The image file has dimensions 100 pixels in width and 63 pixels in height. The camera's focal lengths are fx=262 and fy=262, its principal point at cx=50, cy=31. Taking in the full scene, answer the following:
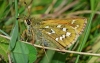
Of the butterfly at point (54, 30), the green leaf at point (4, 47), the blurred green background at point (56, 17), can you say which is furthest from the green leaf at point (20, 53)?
the butterfly at point (54, 30)

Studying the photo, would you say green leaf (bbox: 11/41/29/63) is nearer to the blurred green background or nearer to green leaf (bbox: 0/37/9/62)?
the blurred green background

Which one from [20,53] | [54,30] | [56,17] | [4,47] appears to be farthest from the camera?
[56,17]

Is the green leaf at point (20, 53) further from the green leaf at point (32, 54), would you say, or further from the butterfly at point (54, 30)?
the butterfly at point (54, 30)

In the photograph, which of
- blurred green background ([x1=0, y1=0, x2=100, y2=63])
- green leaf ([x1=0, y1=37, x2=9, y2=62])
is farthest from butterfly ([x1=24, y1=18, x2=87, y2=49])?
green leaf ([x1=0, y1=37, x2=9, y2=62])

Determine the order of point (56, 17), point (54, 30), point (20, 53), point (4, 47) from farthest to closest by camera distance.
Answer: point (56, 17)
point (54, 30)
point (4, 47)
point (20, 53)

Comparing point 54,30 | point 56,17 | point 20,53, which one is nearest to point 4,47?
point 20,53

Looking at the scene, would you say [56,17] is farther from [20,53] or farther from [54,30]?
[20,53]

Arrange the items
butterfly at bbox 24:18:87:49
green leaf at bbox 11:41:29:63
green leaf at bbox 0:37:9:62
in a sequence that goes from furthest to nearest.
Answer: butterfly at bbox 24:18:87:49 < green leaf at bbox 0:37:9:62 < green leaf at bbox 11:41:29:63

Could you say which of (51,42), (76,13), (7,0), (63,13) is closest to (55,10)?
(63,13)
